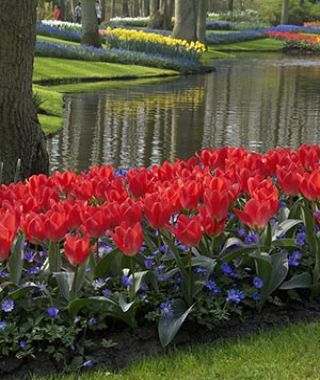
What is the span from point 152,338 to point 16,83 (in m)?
2.88

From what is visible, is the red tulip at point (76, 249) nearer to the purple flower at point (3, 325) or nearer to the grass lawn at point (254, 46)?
the purple flower at point (3, 325)

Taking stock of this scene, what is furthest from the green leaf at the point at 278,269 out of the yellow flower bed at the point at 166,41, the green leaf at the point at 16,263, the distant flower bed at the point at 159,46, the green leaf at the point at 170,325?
the yellow flower bed at the point at 166,41

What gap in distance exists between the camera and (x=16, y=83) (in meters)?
5.91

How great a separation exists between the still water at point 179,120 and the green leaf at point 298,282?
223 inches

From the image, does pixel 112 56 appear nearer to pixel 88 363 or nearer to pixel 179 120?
pixel 179 120

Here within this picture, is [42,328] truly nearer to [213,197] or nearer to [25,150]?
[213,197]

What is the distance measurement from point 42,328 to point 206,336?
84 cm

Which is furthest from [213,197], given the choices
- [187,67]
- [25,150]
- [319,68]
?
[319,68]

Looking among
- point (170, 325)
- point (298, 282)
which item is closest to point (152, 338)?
point (170, 325)

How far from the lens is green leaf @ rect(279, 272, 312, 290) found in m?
4.00

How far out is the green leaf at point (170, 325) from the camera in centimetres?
354

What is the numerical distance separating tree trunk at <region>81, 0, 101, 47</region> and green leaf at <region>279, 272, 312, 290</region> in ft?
73.6

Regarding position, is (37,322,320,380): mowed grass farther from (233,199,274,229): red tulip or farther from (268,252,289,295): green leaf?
(233,199,274,229): red tulip

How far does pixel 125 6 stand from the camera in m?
61.3
